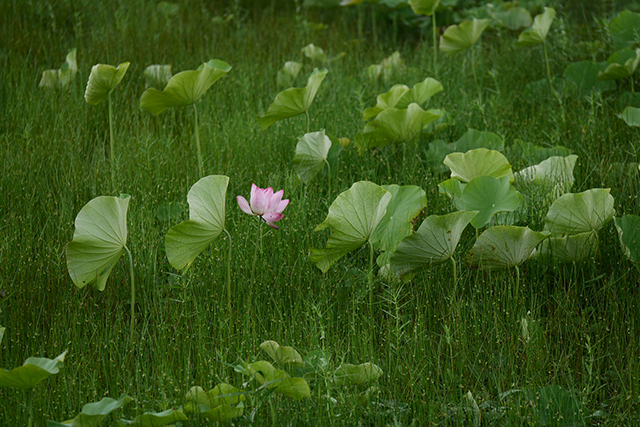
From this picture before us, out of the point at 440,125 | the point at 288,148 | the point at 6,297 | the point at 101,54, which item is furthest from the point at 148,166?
the point at 101,54

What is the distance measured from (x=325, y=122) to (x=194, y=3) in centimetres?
282

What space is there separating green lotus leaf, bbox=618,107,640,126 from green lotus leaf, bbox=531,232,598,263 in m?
1.00

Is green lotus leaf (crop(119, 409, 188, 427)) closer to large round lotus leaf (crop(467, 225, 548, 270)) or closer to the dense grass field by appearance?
the dense grass field

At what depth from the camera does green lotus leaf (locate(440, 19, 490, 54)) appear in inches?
116

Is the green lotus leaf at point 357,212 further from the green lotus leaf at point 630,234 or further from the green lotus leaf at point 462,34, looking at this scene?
the green lotus leaf at point 462,34

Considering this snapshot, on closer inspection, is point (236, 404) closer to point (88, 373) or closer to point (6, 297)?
point (88, 373)

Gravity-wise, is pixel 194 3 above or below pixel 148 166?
above

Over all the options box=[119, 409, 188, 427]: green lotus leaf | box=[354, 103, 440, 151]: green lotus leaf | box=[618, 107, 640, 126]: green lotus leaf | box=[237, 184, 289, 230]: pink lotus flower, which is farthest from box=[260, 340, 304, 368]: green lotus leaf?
box=[618, 107, 640, 126]: green lotus leaf

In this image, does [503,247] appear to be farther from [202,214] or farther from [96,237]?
[96,237]

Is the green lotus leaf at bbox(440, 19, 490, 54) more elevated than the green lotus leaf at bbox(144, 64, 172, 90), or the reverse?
the green lotus leaf at bbox(440, 19, 490, 54)

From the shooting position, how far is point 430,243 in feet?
5.39

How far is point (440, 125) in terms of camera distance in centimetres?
262

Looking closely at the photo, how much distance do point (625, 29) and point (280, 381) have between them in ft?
9.85

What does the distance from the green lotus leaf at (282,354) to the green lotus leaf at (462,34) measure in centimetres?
220
